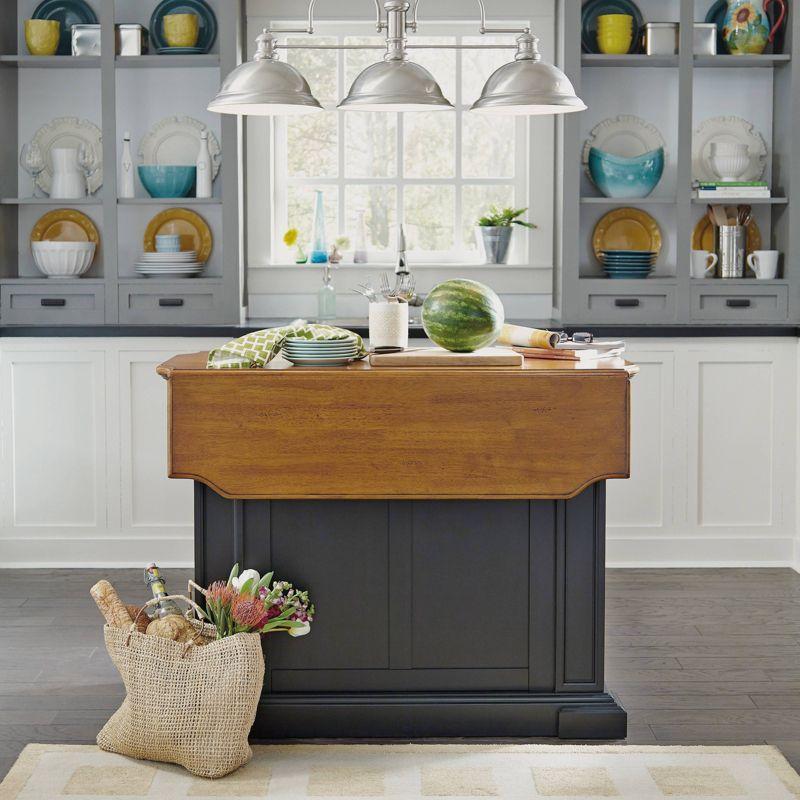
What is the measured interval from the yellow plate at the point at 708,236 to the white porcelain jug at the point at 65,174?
2.55 m

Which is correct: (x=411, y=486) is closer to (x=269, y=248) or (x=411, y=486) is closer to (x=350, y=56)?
(x=269, y=248)

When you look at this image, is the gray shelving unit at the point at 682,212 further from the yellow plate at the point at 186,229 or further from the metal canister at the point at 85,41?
the metal canister at the point at 85,41

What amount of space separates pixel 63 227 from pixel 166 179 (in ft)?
1.69

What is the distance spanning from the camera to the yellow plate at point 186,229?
5082mm

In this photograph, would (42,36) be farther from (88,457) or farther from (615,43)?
(615,43)

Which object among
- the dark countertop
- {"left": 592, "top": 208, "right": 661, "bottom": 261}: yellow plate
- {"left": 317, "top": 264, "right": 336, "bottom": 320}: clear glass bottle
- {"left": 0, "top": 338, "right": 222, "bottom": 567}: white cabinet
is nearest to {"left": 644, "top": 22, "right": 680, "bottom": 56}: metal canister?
{"left": 592, "top": 208, "right": 661, "bottom": 261}: yellow plate

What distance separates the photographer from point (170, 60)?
476 centimetres

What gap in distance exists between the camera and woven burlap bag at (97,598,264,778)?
276 cm

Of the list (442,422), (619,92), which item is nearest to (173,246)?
(619,92)

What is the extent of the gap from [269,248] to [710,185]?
5.96ft

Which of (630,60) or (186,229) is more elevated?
(630,60)

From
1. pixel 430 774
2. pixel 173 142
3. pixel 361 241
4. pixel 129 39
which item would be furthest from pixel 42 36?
pixel 430 774

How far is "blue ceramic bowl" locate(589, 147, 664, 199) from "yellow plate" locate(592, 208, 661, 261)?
16cm

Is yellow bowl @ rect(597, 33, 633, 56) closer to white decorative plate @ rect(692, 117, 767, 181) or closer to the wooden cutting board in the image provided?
white decorative plate @ rect(692, 117, 767, 181)
